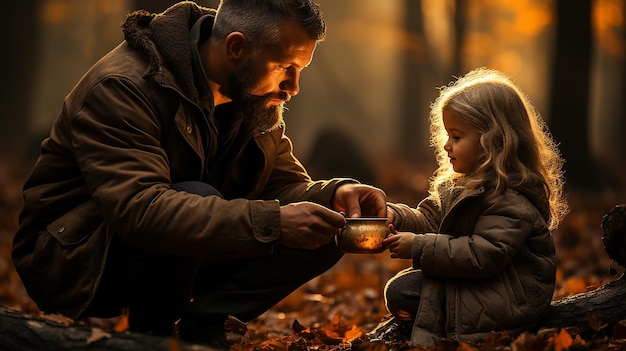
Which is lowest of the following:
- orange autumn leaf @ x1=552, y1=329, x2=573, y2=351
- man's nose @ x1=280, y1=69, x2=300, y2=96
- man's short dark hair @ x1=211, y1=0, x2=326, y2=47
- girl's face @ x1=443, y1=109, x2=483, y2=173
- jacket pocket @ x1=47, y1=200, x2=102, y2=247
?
orange autumn leaf @ x1=552, y1=329, x2=573, y2=351

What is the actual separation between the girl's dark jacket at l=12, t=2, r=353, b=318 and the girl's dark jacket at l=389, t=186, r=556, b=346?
29.7 inches

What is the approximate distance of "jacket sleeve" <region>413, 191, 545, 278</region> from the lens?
346cm

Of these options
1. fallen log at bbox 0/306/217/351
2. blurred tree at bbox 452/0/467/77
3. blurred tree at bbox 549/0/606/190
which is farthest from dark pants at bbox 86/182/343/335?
blurred tree at bbox 452/0/467/77

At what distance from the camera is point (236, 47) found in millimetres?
4074

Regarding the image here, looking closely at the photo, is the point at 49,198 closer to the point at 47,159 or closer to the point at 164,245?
the point at 47,159

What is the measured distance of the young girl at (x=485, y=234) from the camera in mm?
3496

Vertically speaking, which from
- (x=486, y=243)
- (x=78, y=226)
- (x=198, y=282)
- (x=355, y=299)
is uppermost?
(x=486, y=243)

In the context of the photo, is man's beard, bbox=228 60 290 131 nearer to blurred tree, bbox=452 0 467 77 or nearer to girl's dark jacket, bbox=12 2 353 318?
girl's dark jacket, bbox=12 2 353 318

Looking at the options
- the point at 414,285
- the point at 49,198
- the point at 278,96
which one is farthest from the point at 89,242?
the point at 414,285

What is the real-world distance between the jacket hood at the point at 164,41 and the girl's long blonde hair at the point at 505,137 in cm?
125

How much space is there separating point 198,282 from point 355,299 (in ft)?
6.71

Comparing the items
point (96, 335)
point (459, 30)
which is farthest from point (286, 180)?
point (459, 30)

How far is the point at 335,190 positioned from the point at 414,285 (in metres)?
0.79

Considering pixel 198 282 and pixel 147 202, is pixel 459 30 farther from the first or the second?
pixel 147 202
